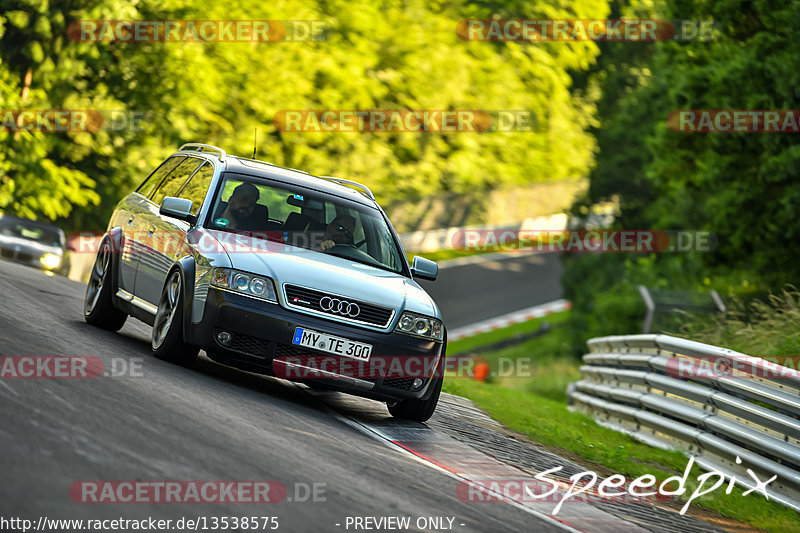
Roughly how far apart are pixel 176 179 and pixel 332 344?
3.18 meters

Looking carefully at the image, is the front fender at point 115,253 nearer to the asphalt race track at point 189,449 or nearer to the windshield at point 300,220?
the asphalt race track at point 189,449

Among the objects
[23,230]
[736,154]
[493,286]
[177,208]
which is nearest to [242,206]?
[177,208]

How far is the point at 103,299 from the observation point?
11258mm

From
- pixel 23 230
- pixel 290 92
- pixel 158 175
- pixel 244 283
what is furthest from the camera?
pixel 290 92

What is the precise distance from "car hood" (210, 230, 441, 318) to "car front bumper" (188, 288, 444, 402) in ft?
0.85

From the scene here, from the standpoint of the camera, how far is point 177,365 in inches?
376

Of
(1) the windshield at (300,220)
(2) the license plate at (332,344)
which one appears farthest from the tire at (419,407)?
(1) the windshield at (300,220)

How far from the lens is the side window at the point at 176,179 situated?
36.4ft

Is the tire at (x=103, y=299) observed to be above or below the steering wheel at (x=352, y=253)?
below

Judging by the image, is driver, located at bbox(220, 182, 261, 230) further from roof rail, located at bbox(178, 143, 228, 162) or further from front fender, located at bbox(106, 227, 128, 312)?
front fender, located at bbox(106, 227, 128, 312)

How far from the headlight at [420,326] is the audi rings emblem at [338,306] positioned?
380 millimetres

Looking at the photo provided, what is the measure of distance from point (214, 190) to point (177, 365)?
5.34 feet

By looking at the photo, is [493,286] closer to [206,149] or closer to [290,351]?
[206,149]

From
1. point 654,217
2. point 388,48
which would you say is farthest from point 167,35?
point 654,217
